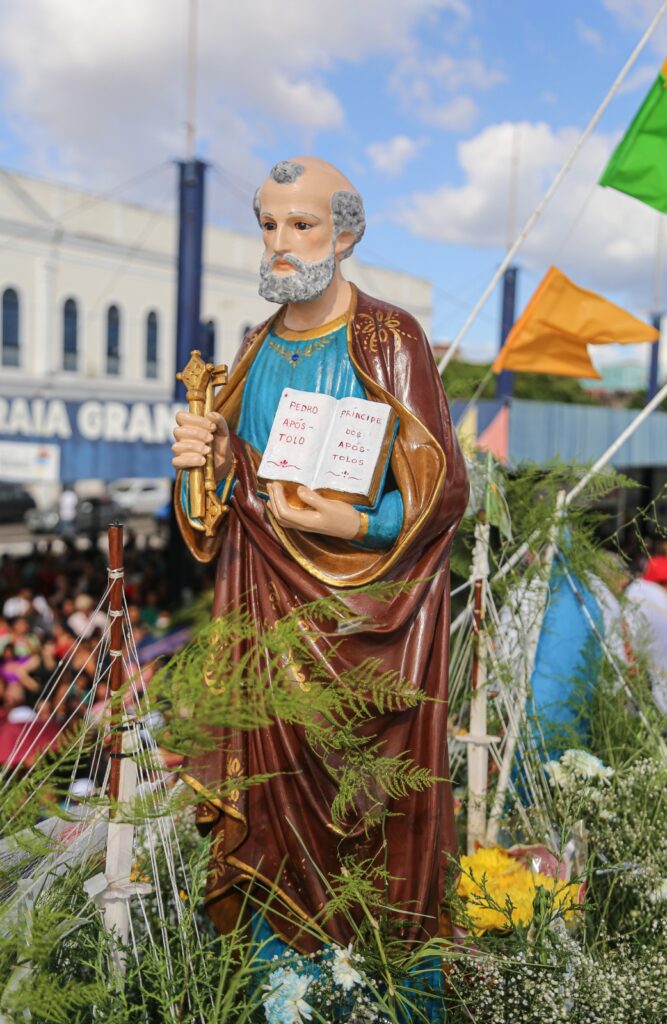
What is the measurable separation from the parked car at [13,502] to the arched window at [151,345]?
538 cm

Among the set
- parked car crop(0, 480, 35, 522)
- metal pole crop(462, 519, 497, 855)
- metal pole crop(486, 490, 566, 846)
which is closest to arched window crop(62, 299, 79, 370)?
parked car crop(0, 480, 35, 522)

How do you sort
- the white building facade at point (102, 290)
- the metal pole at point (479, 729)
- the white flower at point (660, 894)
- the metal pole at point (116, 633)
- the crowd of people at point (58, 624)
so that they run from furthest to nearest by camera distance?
the white building facade at point (102, 290), the crowd of people at point (58, 624), the metal pole at point (479, 729), the white flower at point (660, 894), the metal pole at point (116, 633)

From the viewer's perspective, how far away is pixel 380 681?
2217 mm

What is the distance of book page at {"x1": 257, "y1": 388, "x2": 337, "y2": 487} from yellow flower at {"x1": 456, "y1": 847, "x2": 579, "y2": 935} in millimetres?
1139

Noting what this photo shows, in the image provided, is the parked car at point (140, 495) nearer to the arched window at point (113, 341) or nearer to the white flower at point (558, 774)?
the arched window at point (113, 341)

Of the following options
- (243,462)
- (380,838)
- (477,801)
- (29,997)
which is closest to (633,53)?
(243,462)

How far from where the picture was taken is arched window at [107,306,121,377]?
83.1 feet

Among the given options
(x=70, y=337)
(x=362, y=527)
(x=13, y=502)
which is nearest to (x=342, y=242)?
(x=362, y=527)

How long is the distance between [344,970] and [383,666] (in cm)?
72

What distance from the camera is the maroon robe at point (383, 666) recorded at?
243 cm

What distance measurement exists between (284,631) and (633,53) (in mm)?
3460

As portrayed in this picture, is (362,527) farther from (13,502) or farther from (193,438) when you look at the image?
(13,502)

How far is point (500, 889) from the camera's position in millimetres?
2600

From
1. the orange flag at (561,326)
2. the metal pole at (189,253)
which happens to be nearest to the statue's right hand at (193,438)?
the orange flag at (561,326)
